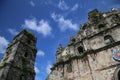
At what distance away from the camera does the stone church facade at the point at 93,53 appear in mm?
13570

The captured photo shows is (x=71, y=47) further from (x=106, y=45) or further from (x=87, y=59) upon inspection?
(x=106, y=45)

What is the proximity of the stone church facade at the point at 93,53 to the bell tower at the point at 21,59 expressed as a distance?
8755mm

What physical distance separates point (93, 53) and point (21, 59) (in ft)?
49.3

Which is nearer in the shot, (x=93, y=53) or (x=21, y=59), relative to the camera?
(x=93, y=53)

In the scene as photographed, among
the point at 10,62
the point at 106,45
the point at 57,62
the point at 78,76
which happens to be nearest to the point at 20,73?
the point at 10,62

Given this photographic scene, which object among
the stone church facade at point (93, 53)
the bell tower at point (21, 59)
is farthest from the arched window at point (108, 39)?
the bell tower at point (21, 59)

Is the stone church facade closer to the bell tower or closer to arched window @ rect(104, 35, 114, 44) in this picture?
arched window @ rect(104, 35, 114, 44)

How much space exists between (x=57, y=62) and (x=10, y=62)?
9.92 m

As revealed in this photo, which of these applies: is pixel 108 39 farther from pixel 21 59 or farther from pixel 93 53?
pixel 21 59

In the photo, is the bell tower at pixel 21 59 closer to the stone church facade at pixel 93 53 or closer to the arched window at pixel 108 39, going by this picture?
the stone church facade at pixel 93 53

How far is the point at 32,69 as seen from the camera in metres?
26.7

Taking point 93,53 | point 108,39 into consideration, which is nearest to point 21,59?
point 93,53

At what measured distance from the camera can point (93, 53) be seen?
1518 centimetres

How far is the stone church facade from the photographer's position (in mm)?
13570
